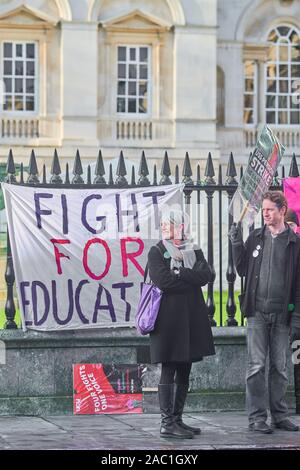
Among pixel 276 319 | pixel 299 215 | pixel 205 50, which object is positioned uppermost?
pixel 205 50

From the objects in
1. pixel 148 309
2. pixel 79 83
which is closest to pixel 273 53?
pixel 79 83

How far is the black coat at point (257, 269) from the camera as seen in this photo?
12.1m

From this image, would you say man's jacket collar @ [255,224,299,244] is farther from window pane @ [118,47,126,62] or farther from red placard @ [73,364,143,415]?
window pane @ [118,47,126,62]

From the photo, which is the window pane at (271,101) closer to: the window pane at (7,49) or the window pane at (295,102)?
the window pane at (295,102)

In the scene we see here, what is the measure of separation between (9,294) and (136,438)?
2483mm

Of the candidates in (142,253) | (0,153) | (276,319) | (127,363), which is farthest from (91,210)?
(0,153)

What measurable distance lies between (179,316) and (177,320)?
0.13 feet

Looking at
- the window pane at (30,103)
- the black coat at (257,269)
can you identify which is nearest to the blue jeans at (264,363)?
the black coat at (257,269)

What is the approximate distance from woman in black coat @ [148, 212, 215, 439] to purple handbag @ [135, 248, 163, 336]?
45 millimetres

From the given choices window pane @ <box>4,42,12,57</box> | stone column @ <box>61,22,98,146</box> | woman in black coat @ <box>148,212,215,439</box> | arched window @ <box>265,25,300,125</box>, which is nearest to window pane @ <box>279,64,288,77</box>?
arched window @ <box>265,25,300,125</box>

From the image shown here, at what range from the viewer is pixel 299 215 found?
14.0 m

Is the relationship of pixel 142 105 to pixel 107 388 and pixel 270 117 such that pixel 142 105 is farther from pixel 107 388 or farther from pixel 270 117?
pixel 107 388

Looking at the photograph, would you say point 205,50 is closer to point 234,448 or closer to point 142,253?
point 142,253

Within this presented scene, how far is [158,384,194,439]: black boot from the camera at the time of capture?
11.7 meters
